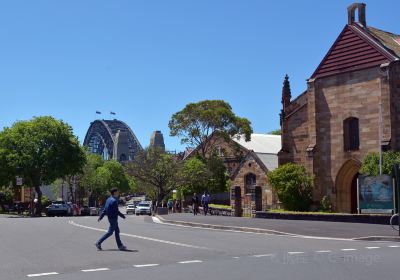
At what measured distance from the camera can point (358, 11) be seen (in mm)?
37594

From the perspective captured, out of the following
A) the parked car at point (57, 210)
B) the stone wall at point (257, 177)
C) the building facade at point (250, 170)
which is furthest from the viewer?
the parked car at point (57, 210)

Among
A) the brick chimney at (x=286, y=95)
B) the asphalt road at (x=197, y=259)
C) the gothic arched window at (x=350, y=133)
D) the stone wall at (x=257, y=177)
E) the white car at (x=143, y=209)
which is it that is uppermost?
the brick chimney at (x=286, y=95)

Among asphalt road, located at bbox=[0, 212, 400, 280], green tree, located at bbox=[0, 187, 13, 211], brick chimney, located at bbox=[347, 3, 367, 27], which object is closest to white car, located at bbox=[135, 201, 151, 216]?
green tree, located at bbox=[0, 187, 13, 211]

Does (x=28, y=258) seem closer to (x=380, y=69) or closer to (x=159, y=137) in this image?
(x=380, y=69)

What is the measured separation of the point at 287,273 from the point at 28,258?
21.0ft

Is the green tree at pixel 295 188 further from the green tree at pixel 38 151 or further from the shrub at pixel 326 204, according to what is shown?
the green tree at pixel 38 151

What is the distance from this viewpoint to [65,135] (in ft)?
198


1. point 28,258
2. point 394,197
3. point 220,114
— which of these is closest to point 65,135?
point 220,114

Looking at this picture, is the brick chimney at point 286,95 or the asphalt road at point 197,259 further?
the brick chimney at point 286,95

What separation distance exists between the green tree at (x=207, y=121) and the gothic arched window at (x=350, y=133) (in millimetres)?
24780

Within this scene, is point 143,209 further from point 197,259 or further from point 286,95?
point 197,259

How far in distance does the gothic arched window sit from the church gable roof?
3.31 metres

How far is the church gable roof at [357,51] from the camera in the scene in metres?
34.5

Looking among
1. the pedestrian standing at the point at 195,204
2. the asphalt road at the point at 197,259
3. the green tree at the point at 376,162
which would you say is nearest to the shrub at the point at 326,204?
the green tree at the point at 376,162
